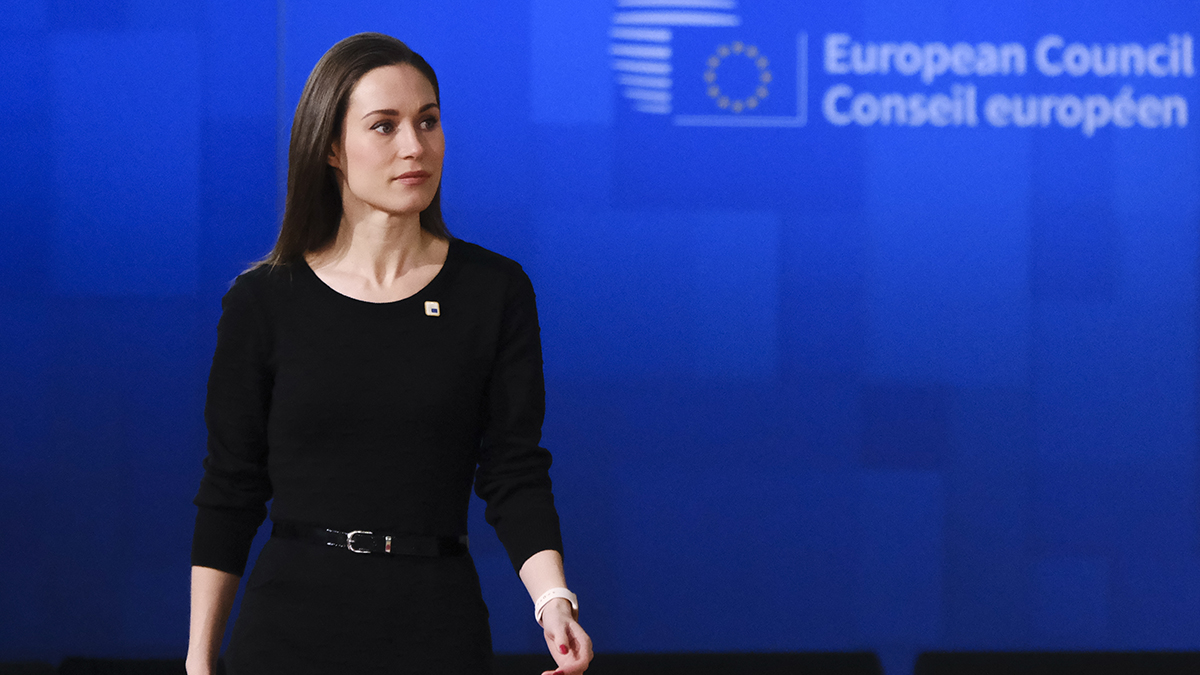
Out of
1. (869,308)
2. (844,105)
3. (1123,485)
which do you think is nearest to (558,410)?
(869,308)

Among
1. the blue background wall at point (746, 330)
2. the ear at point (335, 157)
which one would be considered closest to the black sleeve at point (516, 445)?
the ear at point (335, 157)

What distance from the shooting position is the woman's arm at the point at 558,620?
107 centimetres

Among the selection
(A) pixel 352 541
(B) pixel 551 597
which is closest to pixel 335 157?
Result: (A) pixel 352 541

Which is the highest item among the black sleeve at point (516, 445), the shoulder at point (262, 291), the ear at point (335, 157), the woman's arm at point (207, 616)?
the ear at point (335, 157)

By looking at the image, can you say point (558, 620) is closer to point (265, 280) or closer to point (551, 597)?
point (551, 597)

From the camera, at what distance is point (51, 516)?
2854 mm

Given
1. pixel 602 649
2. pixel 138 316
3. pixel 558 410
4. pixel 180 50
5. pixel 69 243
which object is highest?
pixel 180 50

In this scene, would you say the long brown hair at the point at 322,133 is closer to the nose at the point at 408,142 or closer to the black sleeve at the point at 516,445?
the nose at the point at 408,142

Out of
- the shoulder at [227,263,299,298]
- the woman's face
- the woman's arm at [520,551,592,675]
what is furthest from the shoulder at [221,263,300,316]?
the woman's arm at [520,551,592,675]

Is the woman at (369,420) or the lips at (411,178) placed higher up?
the lips at (411,178)

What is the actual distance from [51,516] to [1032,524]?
2617 mm

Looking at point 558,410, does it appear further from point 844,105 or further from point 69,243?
point 69,243

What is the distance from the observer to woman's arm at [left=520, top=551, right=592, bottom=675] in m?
1.07

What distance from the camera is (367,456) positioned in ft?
3.76
